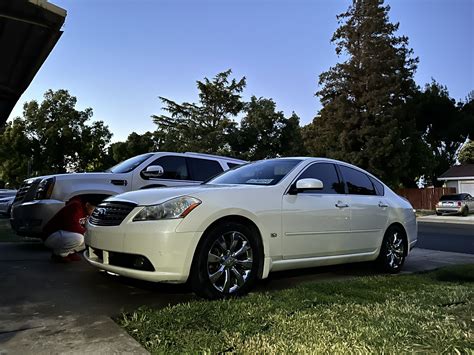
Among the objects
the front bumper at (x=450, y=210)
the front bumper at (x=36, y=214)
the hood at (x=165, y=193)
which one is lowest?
the front bumper at (x=450, y=210)

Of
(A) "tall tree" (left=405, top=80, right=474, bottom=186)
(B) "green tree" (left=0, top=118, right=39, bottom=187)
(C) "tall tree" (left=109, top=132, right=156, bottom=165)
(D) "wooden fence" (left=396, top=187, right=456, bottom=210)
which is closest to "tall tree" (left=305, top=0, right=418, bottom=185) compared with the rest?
(D) "wooden fence" (left=396, top=187, right=456, bottom=210)

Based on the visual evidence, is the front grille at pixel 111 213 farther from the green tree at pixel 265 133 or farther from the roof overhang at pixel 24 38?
the green tree at pixel 265 133

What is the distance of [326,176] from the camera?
A: 5738 millimetres

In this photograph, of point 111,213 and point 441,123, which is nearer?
point 111,213

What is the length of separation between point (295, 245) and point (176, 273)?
1498 mm

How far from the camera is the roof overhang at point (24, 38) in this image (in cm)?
587

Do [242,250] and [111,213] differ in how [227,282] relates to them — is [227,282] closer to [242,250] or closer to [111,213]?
[242,250]

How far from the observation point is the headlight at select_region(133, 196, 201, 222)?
4164mm

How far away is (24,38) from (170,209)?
458 cm

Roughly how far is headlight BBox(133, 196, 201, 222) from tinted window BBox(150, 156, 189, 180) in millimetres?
3610

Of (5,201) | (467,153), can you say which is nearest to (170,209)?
(5,201)

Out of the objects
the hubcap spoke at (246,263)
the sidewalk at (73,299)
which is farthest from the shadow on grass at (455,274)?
the hubcap spoke at (246,263)

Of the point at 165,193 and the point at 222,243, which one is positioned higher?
the point at 165,193

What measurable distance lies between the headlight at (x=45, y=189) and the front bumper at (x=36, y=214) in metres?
0.11
